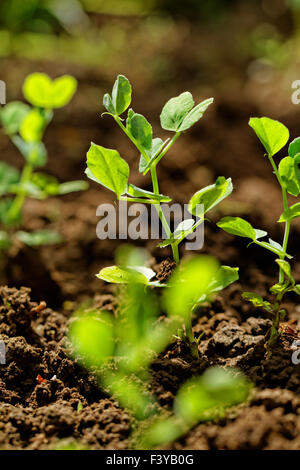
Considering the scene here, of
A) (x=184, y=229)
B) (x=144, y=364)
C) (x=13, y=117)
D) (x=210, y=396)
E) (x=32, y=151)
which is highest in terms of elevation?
(x=13, y=117)

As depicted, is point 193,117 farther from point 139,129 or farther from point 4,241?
point 4,241

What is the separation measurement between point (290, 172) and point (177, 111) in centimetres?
29

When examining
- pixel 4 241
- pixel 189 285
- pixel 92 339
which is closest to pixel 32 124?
pixel 4 241

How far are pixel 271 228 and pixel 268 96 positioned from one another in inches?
61.2

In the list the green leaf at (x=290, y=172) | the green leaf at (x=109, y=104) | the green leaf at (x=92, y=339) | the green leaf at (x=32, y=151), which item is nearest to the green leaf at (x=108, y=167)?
the green leaf at (x=109, y=104)

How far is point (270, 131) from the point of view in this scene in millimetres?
1258

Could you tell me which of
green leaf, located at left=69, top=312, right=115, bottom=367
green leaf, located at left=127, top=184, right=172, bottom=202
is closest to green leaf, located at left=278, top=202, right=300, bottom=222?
green leaf, located at left=127, top=184, right=172, bottom=202

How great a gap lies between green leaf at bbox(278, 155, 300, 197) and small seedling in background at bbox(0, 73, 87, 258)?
78 cm

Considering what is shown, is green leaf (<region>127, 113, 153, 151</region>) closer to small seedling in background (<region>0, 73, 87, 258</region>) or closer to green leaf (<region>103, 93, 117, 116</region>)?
green leaf (<region>103, 93, 117, 116</region>)

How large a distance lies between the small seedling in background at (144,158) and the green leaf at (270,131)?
13 cm

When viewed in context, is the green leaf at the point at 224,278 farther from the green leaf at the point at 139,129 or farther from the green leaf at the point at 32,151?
the green leaf at the point at 32,151

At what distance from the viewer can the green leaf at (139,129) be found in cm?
125

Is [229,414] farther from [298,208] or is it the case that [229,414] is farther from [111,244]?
[111,244]

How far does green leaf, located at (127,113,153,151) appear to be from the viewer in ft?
4.09
